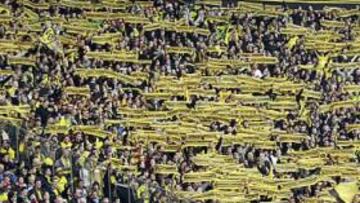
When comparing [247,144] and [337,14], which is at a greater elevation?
[337,14]

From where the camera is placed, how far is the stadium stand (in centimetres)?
3244

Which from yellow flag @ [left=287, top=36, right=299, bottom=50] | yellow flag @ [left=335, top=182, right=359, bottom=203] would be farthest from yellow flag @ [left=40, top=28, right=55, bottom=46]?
yellow flag @ [left=335, top=182, right=359, bottom=203]

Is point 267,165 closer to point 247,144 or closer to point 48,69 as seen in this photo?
point 247,144

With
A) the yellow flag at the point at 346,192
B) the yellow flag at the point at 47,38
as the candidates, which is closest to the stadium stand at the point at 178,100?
the yellow flag at the point at 47,38

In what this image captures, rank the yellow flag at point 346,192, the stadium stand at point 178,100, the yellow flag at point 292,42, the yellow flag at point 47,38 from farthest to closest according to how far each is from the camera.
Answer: the yellow flag at point 292,42, the yellow flag at point 47,38, the stadium stand at point 178,100, the yellow flag at point 346,192

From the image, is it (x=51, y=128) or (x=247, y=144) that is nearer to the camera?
(x=51, y=128)

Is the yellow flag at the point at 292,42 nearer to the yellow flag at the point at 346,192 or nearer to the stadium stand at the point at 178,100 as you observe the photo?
the stadium stand at the point at 178,100

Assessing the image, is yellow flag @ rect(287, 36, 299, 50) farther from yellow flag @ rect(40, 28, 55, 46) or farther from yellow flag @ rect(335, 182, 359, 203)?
yellow flag @ rect(335, 182, 359, 203)

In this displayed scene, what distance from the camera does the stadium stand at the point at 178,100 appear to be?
106 feet

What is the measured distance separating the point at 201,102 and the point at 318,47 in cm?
596

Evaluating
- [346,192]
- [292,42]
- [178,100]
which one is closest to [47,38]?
[178,100]

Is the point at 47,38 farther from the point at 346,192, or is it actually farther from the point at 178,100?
the point at 346,192

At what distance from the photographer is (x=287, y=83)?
42.2m

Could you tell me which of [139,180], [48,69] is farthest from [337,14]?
[139,180]
